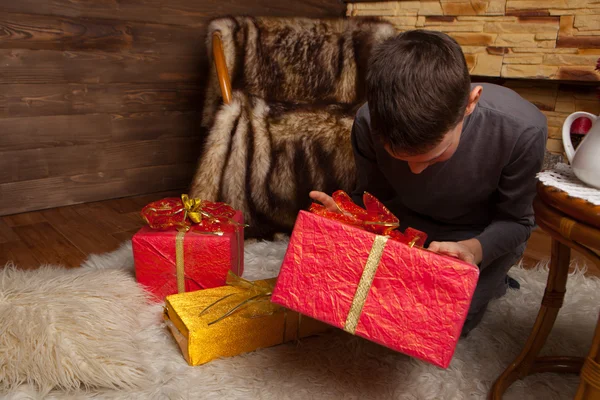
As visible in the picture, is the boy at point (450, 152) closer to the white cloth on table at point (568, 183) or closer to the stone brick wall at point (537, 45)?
the white cloth on table at point (568, 183)

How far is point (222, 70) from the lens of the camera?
169 centimetres

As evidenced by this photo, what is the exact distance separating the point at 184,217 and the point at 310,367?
494 mm

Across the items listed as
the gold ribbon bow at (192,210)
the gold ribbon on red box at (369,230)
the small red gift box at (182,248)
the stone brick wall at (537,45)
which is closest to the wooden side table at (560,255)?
the gold ribbon on red box at (369,230)

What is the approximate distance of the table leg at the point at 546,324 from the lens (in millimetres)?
918

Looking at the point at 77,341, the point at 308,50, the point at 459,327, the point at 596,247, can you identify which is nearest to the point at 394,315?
the point at 459,327

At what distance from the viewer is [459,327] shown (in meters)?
0.73

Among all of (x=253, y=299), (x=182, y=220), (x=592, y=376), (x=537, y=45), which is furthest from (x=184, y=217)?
(x=537, y=45)

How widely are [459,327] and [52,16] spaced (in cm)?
178

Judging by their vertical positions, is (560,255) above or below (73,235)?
above

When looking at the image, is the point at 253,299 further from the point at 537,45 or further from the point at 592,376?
the point at 537,45

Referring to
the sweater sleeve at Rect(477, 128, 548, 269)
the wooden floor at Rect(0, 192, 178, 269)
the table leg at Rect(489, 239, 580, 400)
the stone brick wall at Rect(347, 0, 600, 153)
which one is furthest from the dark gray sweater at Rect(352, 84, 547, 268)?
the stone brick wall at Rect(347, 0, 600, 153)

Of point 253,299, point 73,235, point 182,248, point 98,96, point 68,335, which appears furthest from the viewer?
point 98,96

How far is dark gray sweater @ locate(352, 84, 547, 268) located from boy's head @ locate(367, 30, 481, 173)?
0.86 feet

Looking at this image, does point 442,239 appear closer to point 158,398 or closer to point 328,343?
point 328,343
